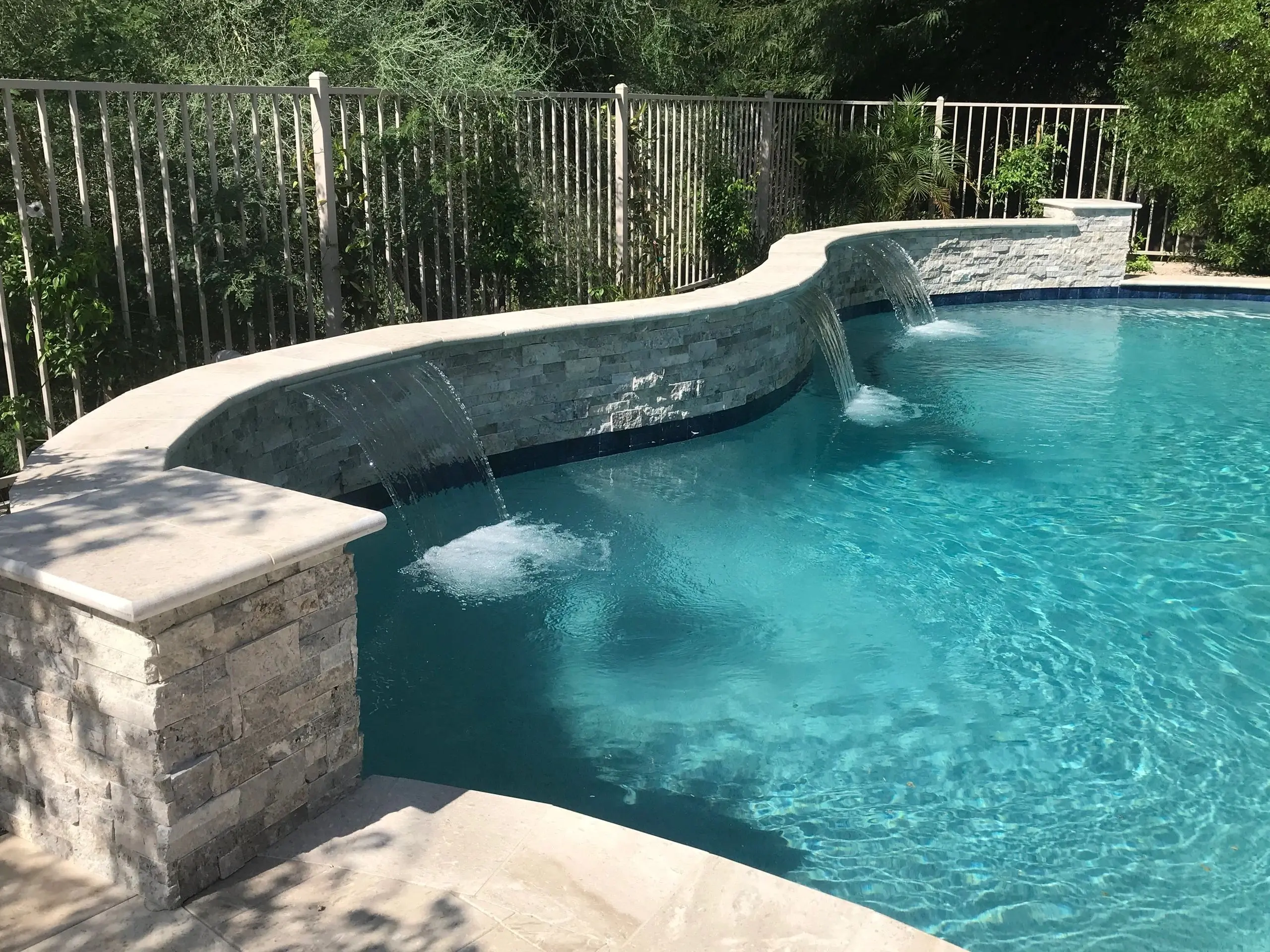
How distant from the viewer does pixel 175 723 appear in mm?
2465

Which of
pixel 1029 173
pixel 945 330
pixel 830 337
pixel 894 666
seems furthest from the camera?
pixel 1029 173

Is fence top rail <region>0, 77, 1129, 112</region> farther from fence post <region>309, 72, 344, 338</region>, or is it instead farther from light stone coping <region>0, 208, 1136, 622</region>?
light stone coping <region>0, 208, 1136, 622</region>

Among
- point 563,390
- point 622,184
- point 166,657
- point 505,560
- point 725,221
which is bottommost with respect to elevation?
point 505,560

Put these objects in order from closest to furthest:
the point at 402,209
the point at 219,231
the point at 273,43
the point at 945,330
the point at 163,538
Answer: the point at 163,538, the point at 219,231, the point at 402,209, the point at 273,43, the point at 945,330

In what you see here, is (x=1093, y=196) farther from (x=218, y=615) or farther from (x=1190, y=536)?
(x=218, y=615)

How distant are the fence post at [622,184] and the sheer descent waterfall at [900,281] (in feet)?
10.8

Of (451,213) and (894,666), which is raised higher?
(451,213)

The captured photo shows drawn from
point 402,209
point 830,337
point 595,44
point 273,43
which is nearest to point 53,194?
point 402,209

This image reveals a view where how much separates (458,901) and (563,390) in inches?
170

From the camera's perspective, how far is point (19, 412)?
15.8 feet

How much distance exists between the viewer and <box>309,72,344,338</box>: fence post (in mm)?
6473

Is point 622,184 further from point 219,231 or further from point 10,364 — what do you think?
point 10,364

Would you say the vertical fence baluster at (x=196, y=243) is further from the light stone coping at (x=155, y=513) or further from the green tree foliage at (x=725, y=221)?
the green tree foliage at (x=725, y=221)

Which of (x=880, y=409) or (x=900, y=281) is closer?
(x=880, y=409)
